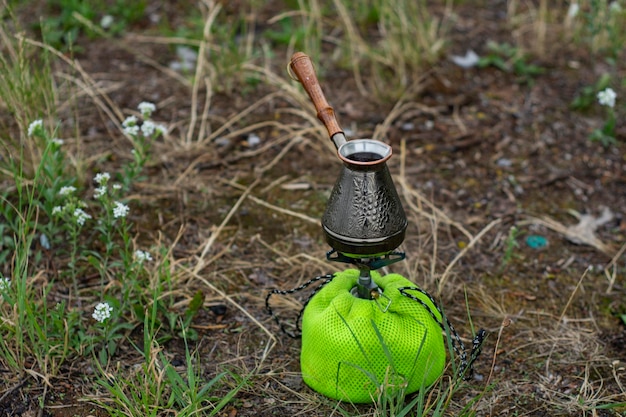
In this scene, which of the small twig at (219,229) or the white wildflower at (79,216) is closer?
the white wildflower at (79,216)

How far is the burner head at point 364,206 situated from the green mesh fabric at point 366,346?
0.64 feet

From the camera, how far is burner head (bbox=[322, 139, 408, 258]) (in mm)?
→ 2008

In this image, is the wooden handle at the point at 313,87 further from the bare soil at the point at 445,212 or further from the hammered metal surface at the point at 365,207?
the bare soil at the point at 445,212

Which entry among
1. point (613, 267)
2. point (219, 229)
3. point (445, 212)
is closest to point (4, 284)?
point (219, 229)

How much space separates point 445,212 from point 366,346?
48.6 inches

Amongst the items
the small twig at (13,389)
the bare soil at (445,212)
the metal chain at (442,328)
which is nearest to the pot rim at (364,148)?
the metal chain at (442,328)

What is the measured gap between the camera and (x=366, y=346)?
6.90 feet

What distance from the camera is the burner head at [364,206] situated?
201 cm

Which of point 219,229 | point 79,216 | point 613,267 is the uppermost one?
point 79,216

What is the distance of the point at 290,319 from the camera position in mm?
2617

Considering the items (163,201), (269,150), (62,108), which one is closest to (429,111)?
(269,150)

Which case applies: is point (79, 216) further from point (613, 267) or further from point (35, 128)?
point (613, 267)

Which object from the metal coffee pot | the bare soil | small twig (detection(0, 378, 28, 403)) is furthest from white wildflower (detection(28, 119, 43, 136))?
the metal coffee pot

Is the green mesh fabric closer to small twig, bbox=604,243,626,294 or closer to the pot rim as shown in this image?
the pot rim
